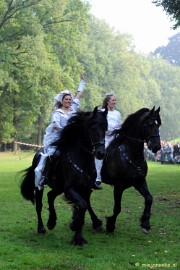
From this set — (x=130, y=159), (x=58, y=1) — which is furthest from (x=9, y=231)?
(x=58, y=1)

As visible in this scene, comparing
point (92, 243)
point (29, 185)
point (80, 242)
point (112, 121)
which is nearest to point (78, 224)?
point (80, 242)

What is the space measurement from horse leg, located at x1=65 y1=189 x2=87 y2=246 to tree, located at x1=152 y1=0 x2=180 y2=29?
1170 centimetres

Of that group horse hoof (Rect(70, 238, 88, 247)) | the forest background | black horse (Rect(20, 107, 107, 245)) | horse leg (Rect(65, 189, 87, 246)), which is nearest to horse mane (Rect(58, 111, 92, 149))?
black horse (Rect(20, 107, 107, 245))

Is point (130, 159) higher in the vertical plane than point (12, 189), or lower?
higher

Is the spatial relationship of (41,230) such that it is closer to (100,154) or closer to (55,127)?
(55,127)

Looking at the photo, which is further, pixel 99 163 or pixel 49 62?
pixel 49 62

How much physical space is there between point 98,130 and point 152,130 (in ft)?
5.11

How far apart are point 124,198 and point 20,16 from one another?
27235 mm

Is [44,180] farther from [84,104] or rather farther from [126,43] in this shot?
[126,43]

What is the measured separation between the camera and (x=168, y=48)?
618ft

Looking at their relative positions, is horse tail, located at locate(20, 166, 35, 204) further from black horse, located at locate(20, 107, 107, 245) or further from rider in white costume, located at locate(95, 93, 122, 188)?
rider in white costume, located at locate(95, 93, 122, 188)

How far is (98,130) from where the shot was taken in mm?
7918

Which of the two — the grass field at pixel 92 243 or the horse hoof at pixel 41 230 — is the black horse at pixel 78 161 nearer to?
the horse hoof at pixel 41 230

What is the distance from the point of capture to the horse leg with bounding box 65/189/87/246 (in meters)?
7.91
